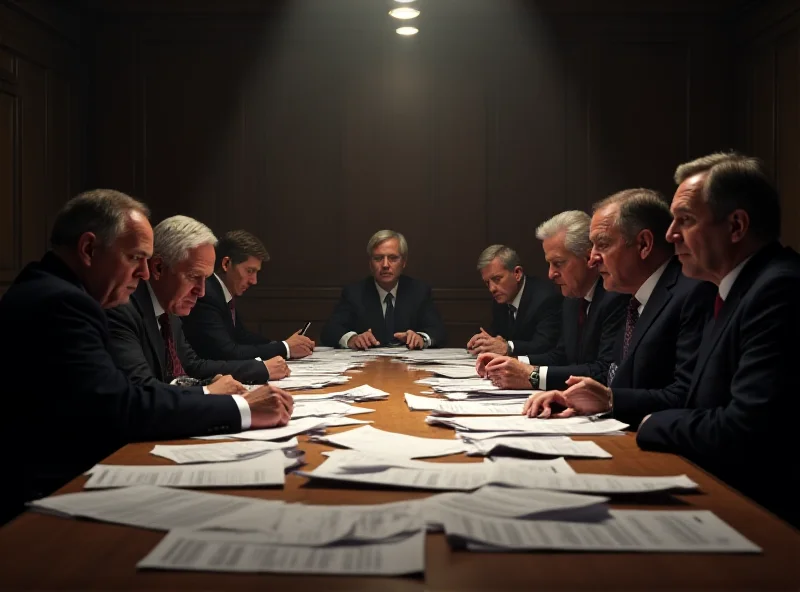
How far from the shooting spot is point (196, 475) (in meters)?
1.81

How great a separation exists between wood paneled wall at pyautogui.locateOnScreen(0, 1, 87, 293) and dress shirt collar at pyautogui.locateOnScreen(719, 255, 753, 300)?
18.5ft

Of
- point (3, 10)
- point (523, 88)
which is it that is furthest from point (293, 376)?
point (523, 88)

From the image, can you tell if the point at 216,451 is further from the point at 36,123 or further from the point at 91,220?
the point at 36,123

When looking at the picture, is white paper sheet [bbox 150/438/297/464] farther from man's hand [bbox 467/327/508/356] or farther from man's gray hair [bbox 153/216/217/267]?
man's hand [bbox 467/327/508/356]

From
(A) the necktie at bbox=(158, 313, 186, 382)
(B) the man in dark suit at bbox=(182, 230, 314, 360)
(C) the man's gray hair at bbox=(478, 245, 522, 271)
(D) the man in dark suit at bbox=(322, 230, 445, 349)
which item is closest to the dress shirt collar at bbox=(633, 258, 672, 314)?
(A) the necktie at bbox=(158, 313, 186, 382)

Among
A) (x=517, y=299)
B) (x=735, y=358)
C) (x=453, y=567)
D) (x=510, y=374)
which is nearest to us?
(x=453, y=567)

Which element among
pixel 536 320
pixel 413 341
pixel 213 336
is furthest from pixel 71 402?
pixel 536 320

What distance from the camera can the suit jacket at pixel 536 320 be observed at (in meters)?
5.65

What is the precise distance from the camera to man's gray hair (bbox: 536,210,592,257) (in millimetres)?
4469

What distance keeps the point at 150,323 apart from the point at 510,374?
1351 millimetres

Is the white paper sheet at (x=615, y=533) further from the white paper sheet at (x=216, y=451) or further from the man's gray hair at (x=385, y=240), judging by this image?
the man's gray hair at (x=385, y=240)

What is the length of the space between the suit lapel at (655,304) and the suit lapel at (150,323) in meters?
1.70

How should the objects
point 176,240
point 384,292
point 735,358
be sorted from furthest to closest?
point 384,292 < point 176,240 < point 735,358

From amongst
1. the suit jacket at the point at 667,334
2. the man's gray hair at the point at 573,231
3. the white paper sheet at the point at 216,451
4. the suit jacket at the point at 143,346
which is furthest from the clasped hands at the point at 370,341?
the white paper sheet at the point at 216,451
